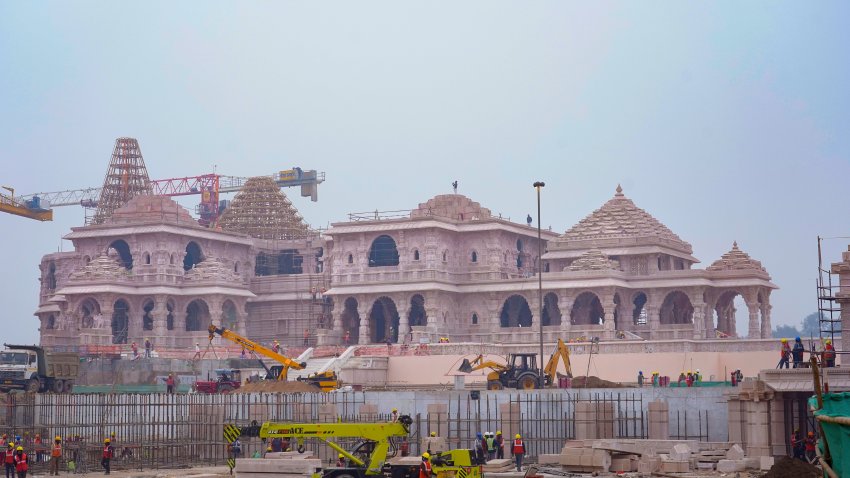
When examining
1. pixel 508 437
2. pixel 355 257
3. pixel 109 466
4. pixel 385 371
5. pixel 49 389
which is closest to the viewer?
pixel 109 466

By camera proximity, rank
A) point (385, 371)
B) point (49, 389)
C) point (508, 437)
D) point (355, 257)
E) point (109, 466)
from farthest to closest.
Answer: point (355, 257)
point (385, 371)
point (49, 389)
point (508, 437)
point (109, 466)

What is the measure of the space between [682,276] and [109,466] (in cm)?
4630

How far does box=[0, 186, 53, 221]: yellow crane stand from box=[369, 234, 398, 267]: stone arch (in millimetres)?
40635

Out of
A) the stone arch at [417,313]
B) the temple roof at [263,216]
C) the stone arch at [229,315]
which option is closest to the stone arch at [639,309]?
the stone arch at [417,313]

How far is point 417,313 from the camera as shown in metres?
96.1

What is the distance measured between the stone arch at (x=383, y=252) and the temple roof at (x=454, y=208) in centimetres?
394

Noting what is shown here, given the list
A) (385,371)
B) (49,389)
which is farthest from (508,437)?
(385,371)

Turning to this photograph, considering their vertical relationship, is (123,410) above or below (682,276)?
below

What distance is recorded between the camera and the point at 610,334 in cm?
8362

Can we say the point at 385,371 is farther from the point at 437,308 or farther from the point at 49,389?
the point at 49,389

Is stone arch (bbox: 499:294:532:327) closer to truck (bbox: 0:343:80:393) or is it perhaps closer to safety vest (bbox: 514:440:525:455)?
truck (bbox: 0:343:80:393)

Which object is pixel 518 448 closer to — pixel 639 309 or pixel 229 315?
pixel 639 309

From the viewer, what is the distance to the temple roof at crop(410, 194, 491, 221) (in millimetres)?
100000

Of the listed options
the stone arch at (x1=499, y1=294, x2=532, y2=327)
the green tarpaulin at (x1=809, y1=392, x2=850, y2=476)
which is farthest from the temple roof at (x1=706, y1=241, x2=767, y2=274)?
the green tarpaulin at (x1=809, y1=392, x2=850, y2=476)
